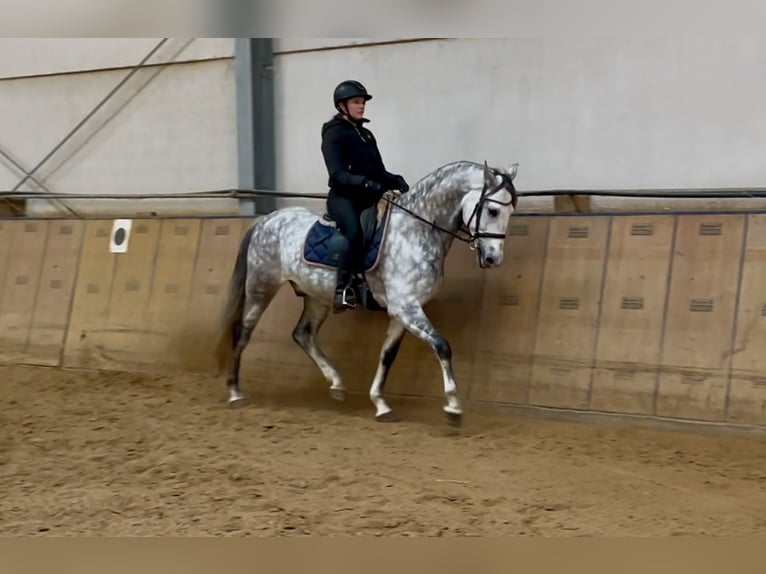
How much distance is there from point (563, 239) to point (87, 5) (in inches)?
147

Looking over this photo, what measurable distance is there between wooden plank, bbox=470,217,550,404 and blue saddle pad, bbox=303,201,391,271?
1068 mm

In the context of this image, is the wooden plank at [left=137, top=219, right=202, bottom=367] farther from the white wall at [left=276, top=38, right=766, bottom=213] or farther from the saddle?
the saddle

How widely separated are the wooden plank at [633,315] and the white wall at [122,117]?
457 cm

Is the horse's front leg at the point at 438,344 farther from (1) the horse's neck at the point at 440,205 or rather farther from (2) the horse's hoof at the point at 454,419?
(1) the horse's neck at the point at 440,205

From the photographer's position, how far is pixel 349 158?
605cm

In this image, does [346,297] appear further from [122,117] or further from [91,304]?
[122,117]

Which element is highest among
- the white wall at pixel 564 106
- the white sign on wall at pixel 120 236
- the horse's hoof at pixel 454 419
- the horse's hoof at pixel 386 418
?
the white wall at pixel 564 106

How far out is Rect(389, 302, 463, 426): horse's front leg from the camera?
5.72 metres

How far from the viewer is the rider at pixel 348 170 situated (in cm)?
598

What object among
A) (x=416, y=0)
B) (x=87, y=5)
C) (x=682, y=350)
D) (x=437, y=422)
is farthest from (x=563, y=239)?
(x=87, y=5)

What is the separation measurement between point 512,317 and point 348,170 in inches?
66.8

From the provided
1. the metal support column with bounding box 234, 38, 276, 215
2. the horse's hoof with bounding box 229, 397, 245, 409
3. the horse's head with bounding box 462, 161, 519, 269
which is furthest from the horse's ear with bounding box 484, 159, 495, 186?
the metal support column with bounding box 234, 38, 276, 215

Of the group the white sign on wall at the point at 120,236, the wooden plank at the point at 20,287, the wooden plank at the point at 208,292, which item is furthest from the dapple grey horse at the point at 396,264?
the wooden plank at the point at 20,287

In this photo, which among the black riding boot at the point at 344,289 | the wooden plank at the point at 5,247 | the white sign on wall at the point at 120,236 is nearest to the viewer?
the black riding boot at the point at 344,289
